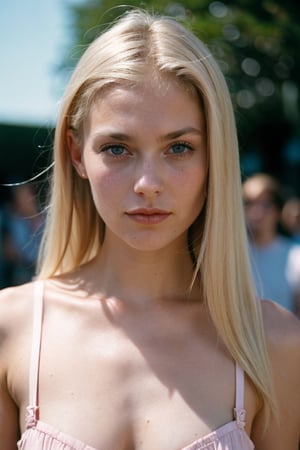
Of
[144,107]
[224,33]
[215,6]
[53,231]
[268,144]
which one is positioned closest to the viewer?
[144,107]

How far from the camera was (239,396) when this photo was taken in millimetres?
1863

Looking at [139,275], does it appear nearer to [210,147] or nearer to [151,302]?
[151,302]

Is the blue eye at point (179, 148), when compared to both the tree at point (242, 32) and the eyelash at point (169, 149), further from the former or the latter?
the tree at point (242, 32)

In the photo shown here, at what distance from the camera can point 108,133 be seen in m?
1.86

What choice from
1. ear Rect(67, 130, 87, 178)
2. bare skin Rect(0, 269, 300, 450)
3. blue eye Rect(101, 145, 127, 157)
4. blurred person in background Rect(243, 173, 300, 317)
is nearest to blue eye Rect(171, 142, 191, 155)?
blue eye Rect(101, 145, 127, 157)

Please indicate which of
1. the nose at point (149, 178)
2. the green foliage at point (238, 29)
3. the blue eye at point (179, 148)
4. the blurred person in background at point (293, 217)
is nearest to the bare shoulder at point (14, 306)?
the nose at point (149, 178)

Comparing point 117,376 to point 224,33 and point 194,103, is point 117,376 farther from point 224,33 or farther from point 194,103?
point 224,33

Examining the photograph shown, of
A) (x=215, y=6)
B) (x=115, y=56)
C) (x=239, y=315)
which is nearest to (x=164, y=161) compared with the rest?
(x=115, y=56)

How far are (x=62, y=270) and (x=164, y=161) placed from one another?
0.53 metres

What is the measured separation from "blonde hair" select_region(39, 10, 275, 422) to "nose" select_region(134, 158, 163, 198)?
0.17m

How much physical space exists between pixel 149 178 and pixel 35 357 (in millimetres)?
542

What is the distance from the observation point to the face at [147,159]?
1.83 meters

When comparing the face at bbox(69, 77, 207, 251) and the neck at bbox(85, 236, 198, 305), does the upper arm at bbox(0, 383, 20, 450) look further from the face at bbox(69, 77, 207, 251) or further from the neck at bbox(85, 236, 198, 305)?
the face at bbox(69, 77, 207, 251)

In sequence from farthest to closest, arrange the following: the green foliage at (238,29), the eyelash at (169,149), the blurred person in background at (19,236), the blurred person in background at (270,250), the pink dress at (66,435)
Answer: the blurred person in background at (19,236), the blurred person in background at (270,250), the green foliage at (238,29), the eyelash at (169,149), the pink dress at (66,435)
